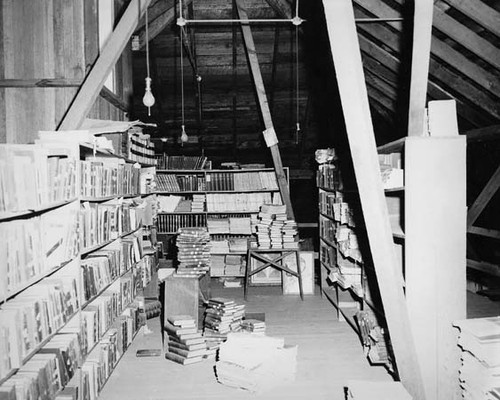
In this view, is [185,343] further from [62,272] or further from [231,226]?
[231,226]

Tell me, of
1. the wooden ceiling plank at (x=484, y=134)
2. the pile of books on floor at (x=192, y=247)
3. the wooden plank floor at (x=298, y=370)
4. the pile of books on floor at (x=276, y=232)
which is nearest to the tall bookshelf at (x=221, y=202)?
the pile of books on floor at (x=276, y=232)

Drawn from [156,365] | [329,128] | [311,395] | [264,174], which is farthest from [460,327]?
[329,128]

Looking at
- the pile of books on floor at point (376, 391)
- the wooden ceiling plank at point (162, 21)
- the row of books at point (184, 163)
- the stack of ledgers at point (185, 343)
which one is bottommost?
the stack of ledgers at point (185, 343)

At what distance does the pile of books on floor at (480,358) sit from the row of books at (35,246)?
9.59 feet

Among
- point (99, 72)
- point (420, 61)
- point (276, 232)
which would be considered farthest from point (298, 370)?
A: point (99, 72)

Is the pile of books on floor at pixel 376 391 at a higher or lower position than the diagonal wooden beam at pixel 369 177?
lower

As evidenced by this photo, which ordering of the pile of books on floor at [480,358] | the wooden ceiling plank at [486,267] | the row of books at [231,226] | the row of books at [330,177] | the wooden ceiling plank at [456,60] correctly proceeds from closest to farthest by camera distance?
the pile of books on floor at [480,358]
the wooden ceiling plank at [456,60]
the row of books at [330,177]
the wooden ceiling plank at [486,267]
the row of books at [231,226]

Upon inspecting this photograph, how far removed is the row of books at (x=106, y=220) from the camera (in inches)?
153

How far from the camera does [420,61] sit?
345cm

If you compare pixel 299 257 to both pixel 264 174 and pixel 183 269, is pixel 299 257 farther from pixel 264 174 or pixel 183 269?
pixel 183 269

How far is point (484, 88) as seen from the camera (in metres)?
5.21

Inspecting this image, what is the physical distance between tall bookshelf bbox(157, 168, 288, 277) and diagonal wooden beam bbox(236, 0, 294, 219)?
0.94 ft

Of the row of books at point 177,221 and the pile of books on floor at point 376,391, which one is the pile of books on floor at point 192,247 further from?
the pile of books on floor at point 376,391

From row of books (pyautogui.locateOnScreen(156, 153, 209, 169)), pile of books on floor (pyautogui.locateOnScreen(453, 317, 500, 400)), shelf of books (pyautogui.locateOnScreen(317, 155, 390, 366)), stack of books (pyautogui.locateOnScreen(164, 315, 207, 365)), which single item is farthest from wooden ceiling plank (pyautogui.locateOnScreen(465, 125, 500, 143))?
row of books (pyautogui.locateOnScreen(156, 153, 209, 169))
